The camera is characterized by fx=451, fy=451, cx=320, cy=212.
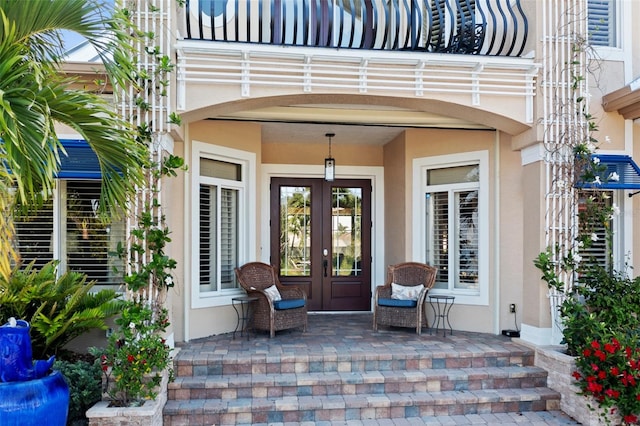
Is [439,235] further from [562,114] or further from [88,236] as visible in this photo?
[88,236]

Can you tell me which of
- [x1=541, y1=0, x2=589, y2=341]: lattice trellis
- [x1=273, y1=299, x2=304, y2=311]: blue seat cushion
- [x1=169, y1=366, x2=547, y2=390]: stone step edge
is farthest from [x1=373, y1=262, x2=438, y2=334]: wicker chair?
[x1=541, y1=0, x2=589, y2=341]: lattice trellis

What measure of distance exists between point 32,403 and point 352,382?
2.82 m

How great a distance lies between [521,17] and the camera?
18.4 feet

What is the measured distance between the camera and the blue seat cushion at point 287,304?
5.88m

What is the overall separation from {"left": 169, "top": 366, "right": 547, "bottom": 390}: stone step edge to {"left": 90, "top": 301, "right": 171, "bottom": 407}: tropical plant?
1.81 feet

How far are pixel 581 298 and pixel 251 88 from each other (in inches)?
180

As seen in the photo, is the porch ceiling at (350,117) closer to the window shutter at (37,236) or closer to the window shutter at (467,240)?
the window shutter at (467,240)

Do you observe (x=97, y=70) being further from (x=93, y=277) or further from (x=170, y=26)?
(x=93, y=277)

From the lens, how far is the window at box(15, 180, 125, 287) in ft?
16.5

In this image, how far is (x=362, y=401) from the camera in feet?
14.7

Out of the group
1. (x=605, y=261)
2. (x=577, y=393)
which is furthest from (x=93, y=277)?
(x=605, y=261)

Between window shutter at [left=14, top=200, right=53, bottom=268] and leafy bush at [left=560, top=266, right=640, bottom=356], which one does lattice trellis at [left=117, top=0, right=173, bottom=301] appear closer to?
window shutter at [left=14, top=200, right=53, bottom=268]

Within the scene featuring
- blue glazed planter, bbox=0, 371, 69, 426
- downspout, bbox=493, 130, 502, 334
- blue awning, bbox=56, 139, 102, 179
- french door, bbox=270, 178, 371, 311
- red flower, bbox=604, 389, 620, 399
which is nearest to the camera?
blue glazed planter, bbox=0, 371, 69, 426

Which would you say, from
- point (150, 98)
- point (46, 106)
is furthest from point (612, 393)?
point (150, 98)
